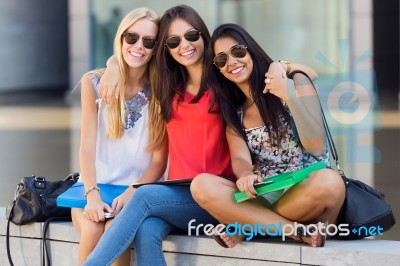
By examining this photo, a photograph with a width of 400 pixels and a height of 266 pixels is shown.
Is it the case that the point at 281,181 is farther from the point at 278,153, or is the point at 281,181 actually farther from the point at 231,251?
the point at 231,251

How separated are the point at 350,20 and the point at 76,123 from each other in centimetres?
748

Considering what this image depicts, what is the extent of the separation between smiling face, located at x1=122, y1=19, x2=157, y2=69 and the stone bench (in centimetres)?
91

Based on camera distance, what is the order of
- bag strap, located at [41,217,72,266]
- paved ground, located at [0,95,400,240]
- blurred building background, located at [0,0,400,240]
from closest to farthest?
bag strap, located at [41,217,72,266]
paved ground, located at [0,95,400,240]
blurred building background, located at [0,0,400,240]

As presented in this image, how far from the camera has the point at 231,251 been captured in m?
4.05

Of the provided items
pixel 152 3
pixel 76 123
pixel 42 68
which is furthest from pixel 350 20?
pixel 42 68

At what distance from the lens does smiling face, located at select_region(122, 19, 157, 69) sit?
443 cm

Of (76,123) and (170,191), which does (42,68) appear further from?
(170,191)

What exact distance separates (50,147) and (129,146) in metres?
7.64

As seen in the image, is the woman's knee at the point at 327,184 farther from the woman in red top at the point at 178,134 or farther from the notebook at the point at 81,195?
the notebook at the point at 81,195

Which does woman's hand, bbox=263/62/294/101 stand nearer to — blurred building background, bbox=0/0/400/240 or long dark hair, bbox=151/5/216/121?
long dark hair, bbox=151/5/216/121

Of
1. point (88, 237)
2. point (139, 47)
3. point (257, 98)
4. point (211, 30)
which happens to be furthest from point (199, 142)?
point (211, 30)

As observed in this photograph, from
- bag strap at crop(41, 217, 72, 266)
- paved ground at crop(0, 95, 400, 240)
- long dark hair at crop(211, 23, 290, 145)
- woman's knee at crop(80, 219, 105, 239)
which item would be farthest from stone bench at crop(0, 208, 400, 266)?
paved ground at crop(0, 95, 400, 240)

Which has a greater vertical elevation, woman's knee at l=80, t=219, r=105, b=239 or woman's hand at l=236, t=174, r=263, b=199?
woman's hand at l=236, t=174, r=263, b=199

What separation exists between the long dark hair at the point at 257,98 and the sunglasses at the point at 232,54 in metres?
0.05
